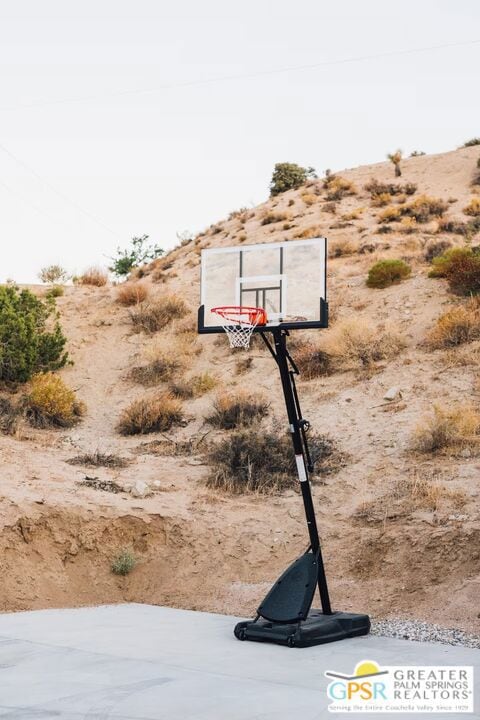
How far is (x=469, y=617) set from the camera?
10.2m

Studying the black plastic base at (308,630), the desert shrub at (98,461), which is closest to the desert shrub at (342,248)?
the desert shrub at (98,461)

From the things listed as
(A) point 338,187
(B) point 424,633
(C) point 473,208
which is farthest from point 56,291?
(B) point 424,633

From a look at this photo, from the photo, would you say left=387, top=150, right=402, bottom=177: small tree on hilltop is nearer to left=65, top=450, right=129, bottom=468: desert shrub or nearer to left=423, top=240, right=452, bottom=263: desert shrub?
left=423, top=240, right=452, bottom=263: desert shrub

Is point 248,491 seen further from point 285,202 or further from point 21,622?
point 285,202

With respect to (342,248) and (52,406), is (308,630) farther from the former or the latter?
(342,248)

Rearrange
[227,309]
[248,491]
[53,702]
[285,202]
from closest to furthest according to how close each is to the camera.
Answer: [53,702] → [227,309] → [248,491] → [285,202]

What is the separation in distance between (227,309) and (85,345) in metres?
17.6

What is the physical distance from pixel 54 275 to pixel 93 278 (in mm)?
3295

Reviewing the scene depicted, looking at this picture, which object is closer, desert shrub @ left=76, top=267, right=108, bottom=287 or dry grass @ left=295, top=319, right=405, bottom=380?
dry grass @ left=295, top=319, right=405, bottom=380

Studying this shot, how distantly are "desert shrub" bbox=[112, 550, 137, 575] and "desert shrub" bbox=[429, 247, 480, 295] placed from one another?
1383 cm

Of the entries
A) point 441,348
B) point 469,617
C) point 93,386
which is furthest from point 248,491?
point 93,386

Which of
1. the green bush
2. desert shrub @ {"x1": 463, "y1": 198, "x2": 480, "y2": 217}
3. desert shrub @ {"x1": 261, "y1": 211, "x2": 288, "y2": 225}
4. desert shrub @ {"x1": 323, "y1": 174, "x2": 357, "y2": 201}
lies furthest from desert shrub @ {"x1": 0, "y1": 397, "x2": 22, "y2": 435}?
desert shrub @ {"x1": 323, "y1": 174, "x2": 357, "y2": 201}

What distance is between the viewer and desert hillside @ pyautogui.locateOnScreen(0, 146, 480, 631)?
12125mm

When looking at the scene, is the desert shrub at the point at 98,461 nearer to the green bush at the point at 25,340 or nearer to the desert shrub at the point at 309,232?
the green bush at the point at 25,340
